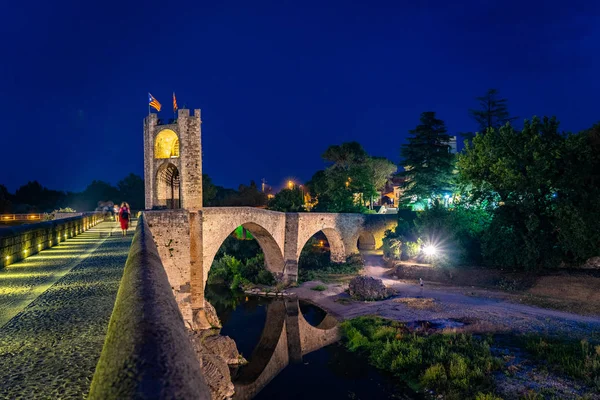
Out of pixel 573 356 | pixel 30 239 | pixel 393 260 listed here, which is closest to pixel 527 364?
pixel 573 356

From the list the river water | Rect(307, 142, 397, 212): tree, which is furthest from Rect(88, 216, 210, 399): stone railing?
Rect(307, 142, 397, 212): tree

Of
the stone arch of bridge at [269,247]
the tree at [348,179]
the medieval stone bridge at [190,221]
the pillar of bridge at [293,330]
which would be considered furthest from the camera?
the tree at [348,179]

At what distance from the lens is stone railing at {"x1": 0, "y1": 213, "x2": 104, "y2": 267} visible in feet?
26.6

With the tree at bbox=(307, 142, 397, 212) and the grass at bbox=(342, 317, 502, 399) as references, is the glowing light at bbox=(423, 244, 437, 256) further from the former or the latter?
the tree at bbox=(307, 142, 397, 212)

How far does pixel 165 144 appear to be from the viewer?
23203mm

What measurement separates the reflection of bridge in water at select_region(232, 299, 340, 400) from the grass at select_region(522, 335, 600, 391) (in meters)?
8.10

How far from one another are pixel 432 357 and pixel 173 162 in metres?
15.6

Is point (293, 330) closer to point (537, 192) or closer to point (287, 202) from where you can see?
point (537, 192)

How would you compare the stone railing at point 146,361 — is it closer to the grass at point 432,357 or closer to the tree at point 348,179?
the grass at point 432,357

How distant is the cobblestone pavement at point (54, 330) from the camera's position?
2551 mm

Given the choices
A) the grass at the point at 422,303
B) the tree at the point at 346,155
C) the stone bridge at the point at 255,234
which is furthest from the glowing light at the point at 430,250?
the tree at the point at 346,155

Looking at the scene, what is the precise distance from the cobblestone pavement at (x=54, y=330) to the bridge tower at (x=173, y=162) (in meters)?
12.5

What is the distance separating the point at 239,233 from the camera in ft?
127

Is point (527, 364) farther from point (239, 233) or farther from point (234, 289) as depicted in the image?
point (239, 233)
